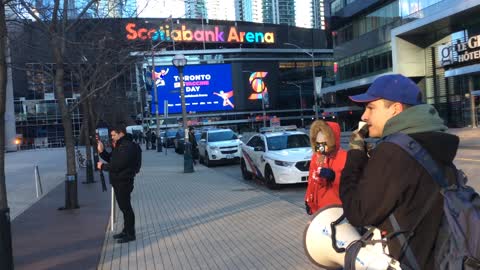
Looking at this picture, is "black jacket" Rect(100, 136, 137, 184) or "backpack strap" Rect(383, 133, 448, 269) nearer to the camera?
"backpack strap" Rect(383, 133, 448, 269)

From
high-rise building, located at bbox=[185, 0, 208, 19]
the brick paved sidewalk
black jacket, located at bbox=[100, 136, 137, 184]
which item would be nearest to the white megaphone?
the brick paved sidewalk

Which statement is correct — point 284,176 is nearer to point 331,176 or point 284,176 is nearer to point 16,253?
point 16,253

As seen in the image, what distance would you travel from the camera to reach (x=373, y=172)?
2.49 metres

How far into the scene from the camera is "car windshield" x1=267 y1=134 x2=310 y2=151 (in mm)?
15039

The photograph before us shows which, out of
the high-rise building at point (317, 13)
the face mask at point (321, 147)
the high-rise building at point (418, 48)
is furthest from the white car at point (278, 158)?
the high-rise building at point (317, 13)

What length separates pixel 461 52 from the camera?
39.6 meters

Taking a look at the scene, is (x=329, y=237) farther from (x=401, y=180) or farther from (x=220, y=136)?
(x=220, y=136)

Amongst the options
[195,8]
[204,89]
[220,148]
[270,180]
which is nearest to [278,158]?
[270,180]

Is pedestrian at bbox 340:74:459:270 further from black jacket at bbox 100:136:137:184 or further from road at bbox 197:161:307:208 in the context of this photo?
road at bbox 197:161:307:208

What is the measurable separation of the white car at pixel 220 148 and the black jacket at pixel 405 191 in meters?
20.5

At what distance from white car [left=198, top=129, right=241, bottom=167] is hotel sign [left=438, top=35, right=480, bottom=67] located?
22.8 meters

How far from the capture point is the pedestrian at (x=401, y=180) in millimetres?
2420

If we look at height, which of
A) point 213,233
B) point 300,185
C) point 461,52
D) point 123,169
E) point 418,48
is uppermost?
point 418,48

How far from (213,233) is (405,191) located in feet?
20.1
